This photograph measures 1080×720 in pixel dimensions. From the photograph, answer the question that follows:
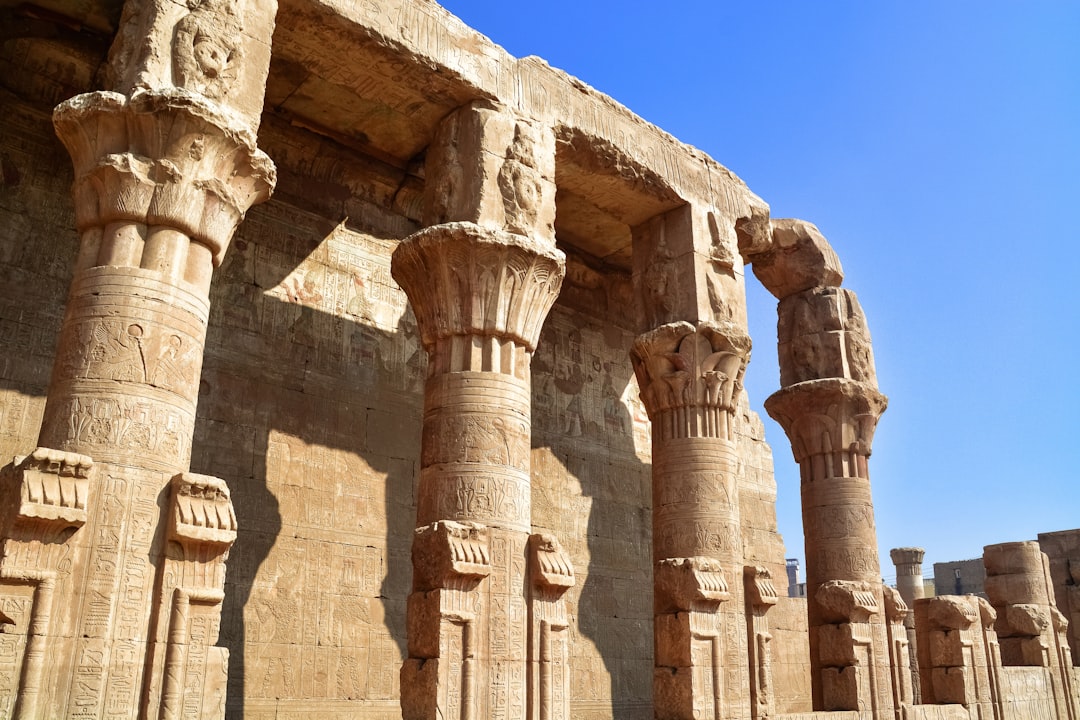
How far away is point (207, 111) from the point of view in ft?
22.1

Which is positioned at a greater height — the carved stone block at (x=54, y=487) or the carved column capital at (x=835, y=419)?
the carved column capital at (x=835, y=419)

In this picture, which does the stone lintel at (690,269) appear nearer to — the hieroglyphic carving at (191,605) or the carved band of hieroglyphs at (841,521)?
the carved band of hieroglyphs at (841,521)

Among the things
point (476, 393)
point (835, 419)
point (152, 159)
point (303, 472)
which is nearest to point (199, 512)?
point (152, 159)

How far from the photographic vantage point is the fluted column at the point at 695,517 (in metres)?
9.70

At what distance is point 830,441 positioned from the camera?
13.5m

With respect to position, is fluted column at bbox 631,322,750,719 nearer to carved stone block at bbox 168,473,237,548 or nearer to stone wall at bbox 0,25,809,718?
stone wall at bbox 0,25,809,718

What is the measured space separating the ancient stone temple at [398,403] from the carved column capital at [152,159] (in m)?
0.03

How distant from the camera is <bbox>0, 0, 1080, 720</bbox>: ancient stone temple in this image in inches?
235

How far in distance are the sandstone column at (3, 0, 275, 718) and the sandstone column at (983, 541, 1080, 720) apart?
554 inches

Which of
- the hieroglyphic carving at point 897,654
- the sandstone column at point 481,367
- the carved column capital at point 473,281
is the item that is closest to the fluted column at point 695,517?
the sandstone column at point 481,367

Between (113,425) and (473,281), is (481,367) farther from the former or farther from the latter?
(113,425)

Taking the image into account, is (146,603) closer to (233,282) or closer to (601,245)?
(233,282)

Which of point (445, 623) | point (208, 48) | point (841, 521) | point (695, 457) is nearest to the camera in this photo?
point (208, 48)

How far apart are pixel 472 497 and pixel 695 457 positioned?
139 inches
